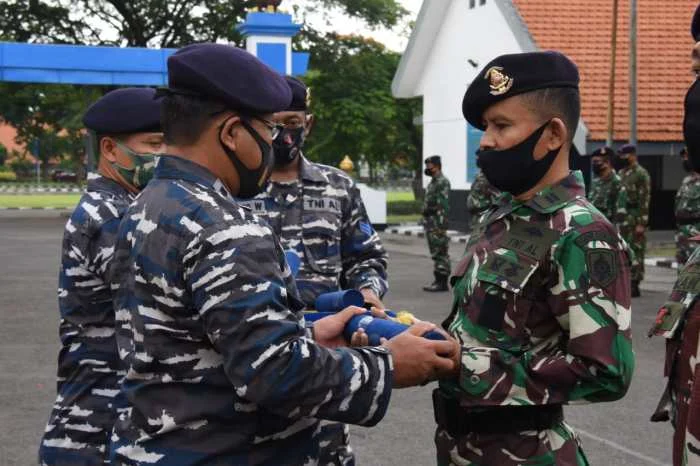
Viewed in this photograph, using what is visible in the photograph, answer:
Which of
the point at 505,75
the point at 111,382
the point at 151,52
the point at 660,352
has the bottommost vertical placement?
the point at 660,352

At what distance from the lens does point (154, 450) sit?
2.03m

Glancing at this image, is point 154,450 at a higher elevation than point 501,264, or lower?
lower

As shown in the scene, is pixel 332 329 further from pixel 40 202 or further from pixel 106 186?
pixel 40 202

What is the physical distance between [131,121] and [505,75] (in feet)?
4.32

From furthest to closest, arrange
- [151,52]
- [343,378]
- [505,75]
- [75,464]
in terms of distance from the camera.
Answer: [151,52], [75,464], [505,75], [343,378]

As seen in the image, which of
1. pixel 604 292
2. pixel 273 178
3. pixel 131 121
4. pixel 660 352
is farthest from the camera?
pixel 660 352

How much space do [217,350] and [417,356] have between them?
0.47 m

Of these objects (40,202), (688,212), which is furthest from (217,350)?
(40,202)

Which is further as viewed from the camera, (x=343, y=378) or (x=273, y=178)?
(x=273, y=178)

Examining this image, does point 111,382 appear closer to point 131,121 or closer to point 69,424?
point 69,424

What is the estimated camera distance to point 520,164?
95.9 inches

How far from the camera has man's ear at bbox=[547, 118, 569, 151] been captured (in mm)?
2416

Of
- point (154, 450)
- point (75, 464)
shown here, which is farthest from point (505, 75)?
point (75, 464)

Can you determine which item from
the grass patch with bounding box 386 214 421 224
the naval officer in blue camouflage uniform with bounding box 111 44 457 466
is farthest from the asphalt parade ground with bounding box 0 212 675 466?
the grass patch with bounding box 386 214 421 224
